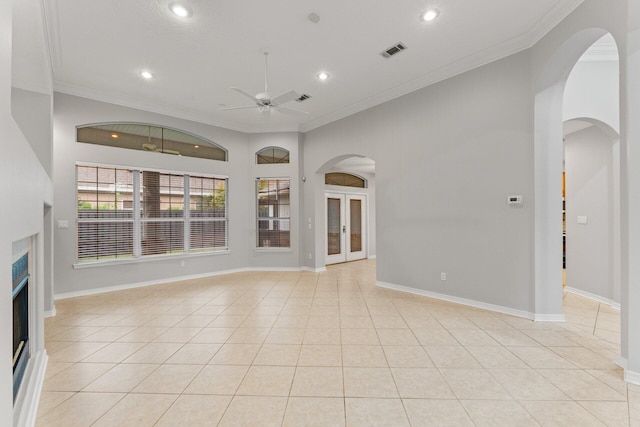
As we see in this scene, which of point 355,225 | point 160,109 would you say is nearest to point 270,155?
point 160,109

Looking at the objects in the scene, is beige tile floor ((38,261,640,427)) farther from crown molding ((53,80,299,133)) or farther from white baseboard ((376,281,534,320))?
crown molding ((53,80,299,133))

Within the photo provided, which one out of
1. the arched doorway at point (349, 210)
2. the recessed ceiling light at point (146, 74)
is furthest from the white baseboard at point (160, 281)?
the recessed ceiling light at point (146, 74)

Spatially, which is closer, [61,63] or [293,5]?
[293,5]

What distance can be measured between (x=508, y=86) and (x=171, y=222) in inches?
250

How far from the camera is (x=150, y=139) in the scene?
18.6 ft

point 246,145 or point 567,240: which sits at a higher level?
point 246,145

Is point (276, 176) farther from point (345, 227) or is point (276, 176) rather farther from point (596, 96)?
point (596, 96)

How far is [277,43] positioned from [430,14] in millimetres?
1869

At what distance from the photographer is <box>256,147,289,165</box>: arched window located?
277 inches

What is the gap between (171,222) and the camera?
590 centimetres

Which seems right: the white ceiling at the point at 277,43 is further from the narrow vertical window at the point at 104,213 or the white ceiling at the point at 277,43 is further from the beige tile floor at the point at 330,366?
the beige tile floor at the point at 330,366

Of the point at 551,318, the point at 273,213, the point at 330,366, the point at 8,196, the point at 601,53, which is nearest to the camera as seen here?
the point at 8,196

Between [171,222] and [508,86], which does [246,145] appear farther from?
[508,86]

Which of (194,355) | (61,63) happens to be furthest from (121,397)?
(61,63)
